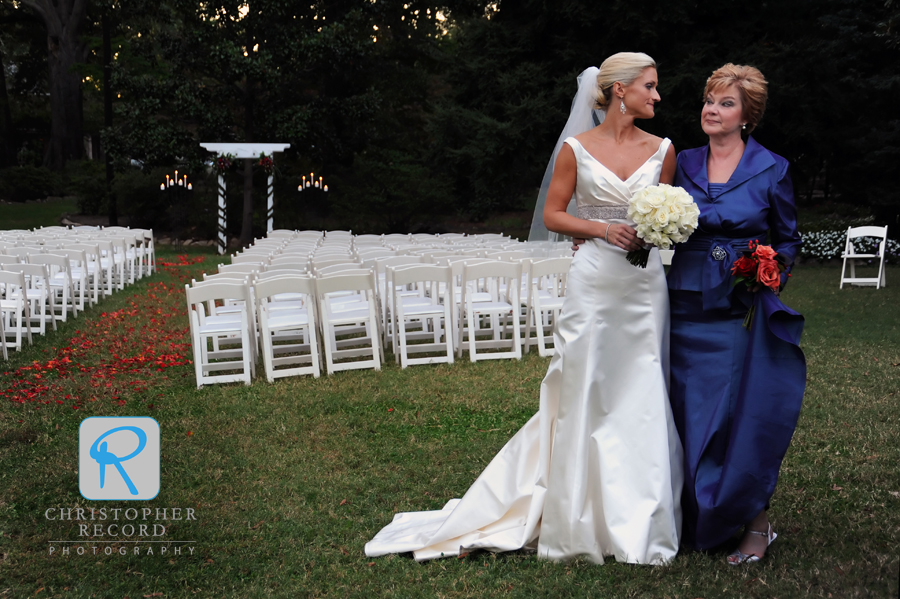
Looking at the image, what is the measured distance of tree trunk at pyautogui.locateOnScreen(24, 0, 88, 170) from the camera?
3350 cm

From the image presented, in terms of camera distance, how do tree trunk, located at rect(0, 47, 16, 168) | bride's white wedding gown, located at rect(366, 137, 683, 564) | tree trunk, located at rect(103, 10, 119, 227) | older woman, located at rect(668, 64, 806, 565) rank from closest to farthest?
older woman, located at rect(668, 64, 806, 565) → bride's white wedding gown, located at rect(366, 137, 683, 564) → tree trunk, located at rect(103, 10, 119, 227) → tree trunk, located at rect(0, 47, 16, 168)

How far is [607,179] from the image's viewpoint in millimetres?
3770

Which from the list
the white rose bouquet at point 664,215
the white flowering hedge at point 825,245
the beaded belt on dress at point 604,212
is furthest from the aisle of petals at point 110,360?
the white flowering hedge at point 825,245

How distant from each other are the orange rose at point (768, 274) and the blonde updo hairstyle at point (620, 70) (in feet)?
3.47

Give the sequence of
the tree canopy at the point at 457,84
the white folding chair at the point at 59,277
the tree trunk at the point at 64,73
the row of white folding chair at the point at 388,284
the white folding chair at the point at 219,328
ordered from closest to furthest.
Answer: the white folding chair at the point at 219,328
the row of white folding chair at the point at 388,284
the white folding chair at the point at 59,277
the tree canopy at the point at 457,84
the tree trunk at the point at 64,73

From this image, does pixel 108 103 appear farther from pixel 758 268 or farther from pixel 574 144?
pixel 758 268

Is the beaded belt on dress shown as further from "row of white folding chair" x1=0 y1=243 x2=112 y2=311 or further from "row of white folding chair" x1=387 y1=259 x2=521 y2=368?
"row of white folding chair" x1=0 y1=243 x2=112 y2=311

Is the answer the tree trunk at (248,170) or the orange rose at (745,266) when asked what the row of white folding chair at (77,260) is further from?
the tree trunk at (248,170)

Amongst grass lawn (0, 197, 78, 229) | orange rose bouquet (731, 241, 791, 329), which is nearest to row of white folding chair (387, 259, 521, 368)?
orange rose bouquet (731, 241, 791, 329)

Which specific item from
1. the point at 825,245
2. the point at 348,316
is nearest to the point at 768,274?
the point at 348,316

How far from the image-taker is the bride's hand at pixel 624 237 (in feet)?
11.7
